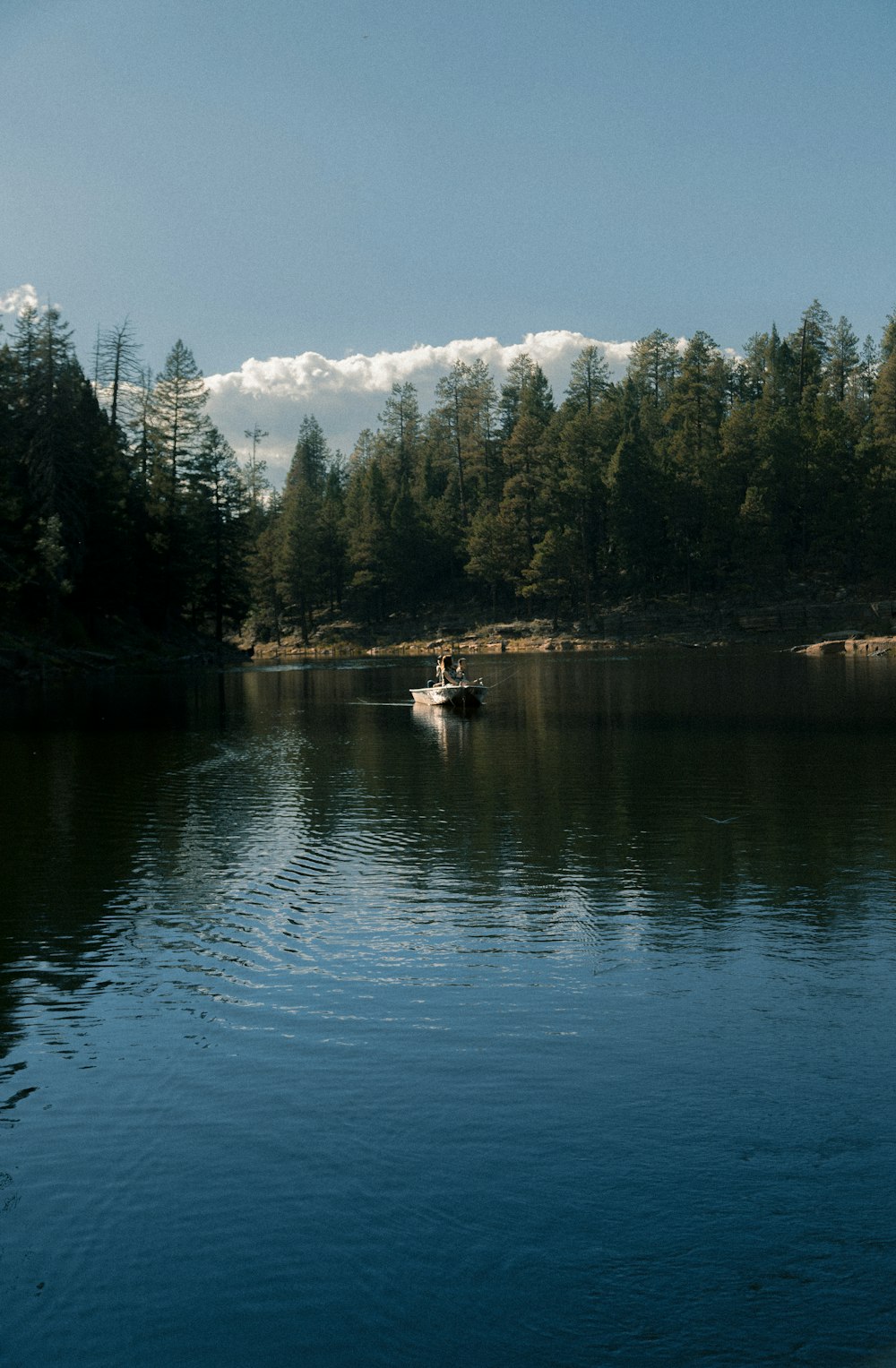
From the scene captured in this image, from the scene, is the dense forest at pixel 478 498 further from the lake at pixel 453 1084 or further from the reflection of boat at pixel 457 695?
the lake at pixel 453 1084

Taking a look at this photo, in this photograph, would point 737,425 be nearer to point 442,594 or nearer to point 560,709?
point 442,594

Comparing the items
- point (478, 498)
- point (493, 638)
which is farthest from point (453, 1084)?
point (478, 498)

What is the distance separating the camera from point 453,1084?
1021 cm

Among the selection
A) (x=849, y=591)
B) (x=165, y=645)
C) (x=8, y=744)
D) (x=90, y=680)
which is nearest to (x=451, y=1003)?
(x=8, y=744)

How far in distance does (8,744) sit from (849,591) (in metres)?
92.7

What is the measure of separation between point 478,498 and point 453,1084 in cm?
13956

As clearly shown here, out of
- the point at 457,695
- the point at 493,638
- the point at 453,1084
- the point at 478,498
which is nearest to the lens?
the point at 453,1084

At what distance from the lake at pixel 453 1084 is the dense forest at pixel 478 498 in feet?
178

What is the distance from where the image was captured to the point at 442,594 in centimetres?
14162

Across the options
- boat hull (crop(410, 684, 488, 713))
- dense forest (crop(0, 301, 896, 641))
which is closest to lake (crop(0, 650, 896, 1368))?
boat hull (crop(410, 684, 488, 713))

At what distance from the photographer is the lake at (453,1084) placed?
7016 millimetres

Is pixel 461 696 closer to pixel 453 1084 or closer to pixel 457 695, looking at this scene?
pixel 457 695

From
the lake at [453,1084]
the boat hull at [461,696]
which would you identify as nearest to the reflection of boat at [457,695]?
the boat hull at [461,696]

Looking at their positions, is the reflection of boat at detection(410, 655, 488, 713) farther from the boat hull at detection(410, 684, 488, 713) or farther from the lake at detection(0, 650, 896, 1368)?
the lake at detection(0, 650, 896, 1368)
